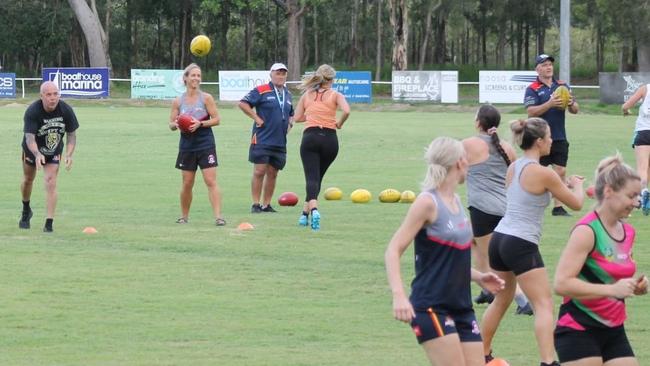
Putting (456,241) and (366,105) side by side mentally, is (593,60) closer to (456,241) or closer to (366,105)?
(366,105)

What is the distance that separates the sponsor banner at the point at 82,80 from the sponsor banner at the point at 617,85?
21.1 metres

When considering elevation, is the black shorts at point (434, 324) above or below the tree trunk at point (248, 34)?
below

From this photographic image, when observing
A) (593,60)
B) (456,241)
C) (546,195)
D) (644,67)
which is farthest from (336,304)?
(593,60)

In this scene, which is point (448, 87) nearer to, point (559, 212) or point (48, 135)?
point (559, 212)

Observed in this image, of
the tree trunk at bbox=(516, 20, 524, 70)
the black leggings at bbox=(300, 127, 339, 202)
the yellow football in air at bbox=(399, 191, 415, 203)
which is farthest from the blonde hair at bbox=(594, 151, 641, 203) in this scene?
the tree trunk at bbox=(516, 20, 524, 70)

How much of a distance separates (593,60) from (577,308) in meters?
93.1

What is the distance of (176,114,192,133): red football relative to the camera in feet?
49.7

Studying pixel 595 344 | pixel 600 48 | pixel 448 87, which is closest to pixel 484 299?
pixel 595 344

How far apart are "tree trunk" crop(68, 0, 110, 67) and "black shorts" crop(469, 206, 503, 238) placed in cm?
5847

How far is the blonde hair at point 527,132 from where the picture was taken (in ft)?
26.8

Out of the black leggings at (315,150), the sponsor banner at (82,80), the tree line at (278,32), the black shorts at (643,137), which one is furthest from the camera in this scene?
the tree line at (278,32)

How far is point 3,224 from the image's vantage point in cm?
1556

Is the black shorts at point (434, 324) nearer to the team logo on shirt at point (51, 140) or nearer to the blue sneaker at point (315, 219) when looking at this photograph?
the blue sneaker at point (315, 219)

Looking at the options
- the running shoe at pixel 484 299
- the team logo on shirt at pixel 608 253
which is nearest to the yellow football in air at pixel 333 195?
the running shoe at pixel 484 299
